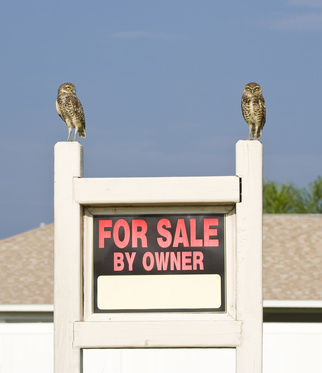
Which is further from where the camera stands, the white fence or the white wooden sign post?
the white fence

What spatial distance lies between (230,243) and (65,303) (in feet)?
5.36

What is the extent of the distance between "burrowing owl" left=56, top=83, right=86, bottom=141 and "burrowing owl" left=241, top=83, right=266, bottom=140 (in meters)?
1.71

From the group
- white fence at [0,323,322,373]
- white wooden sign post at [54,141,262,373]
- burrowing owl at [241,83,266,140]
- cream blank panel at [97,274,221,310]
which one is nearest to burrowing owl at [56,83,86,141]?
white wooden sign post at [54,141,262,373]

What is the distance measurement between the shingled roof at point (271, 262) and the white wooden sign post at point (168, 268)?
11.8 meters

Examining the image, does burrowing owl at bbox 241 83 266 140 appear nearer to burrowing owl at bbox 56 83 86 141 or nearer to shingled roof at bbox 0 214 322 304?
burrowing owl at bbox 56 83 86 141

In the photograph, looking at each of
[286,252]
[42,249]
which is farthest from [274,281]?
[42,249]

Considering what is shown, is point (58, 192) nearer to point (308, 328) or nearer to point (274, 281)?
point (308, 328)

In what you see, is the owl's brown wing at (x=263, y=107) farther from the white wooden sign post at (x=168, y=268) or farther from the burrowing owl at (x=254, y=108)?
the white wooden sign post at (x=168, y=268)

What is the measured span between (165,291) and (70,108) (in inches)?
90.2

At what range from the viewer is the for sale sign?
755cm

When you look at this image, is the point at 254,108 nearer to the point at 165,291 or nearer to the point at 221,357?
the point at 165,291

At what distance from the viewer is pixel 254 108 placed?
8.44 meters

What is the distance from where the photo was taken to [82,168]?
7.85 meters

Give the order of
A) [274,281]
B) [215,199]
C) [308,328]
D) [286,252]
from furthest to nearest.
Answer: [286,252] → [274,281] → [308,328] → [215,199]
